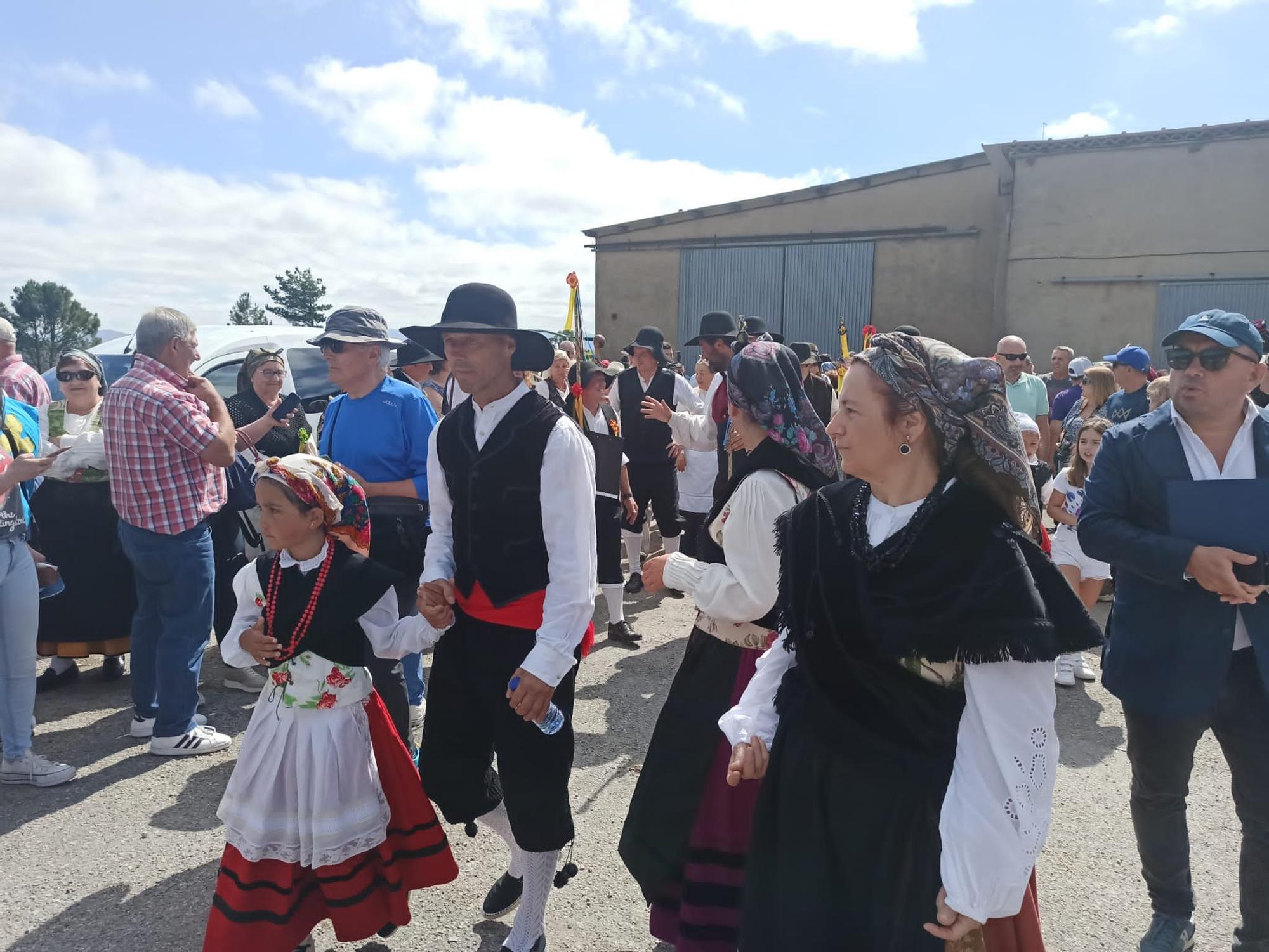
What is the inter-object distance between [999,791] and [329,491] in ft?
6.83

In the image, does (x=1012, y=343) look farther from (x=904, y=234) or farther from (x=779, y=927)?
(x=904, y=234)

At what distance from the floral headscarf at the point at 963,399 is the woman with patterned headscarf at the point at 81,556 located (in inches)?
184

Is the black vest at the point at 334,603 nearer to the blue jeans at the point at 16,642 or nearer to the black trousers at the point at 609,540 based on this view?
the blue jeans at the point at 16,642

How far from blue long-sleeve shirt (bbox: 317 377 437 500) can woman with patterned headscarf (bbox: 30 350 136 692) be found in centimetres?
199

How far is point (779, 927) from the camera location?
169 cm

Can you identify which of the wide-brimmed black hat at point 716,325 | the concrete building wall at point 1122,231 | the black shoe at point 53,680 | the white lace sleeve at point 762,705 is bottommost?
the black shoe at point 53,680

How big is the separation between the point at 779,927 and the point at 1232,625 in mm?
1749

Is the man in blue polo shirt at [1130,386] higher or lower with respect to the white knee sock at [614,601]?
higher

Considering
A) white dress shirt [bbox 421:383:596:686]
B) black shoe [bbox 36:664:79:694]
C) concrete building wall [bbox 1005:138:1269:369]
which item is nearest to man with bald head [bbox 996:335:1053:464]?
white dress shirt [bbox 421:383:596:686]

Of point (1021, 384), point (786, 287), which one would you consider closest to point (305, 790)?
point (1021, 384)

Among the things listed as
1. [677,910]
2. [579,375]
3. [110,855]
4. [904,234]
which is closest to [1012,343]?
[579,375]

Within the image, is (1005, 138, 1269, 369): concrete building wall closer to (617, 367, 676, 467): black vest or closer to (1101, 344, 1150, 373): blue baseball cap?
(1101, 344, 1150, 373): blue baseball cap

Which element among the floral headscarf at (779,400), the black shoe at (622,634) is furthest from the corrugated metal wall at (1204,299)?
the floral headscarf at (779,400)

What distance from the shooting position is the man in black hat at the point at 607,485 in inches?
221
